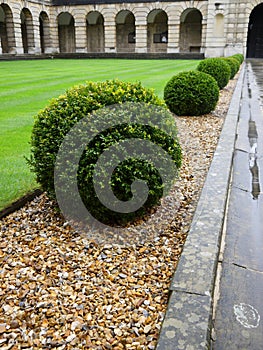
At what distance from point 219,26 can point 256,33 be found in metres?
6.94

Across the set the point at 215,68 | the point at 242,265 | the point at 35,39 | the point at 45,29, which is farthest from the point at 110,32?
the point at 242,265

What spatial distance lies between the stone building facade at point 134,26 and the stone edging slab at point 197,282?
32206mm

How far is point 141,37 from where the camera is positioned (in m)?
38.8

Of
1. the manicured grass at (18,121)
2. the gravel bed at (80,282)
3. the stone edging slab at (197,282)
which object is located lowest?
the gravel bed at (80,282)

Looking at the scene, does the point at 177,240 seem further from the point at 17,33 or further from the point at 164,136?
the point at 17,33

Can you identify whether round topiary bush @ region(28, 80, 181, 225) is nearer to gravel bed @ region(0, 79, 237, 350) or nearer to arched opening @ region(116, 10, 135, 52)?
gravel bed @ region(0, 79, 237, 350)

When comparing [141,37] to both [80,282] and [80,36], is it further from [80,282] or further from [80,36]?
[80,282]

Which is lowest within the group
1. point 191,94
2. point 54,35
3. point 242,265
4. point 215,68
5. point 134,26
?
point 242,265

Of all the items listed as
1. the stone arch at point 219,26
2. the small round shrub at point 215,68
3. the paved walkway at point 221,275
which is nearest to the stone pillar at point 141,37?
the stone arch at point 219,26

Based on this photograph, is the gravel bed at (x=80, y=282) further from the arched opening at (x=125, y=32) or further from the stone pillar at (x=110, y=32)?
the arched opening at (x=125, y=32)

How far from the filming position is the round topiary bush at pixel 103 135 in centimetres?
335

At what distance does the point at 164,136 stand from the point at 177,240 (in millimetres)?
996

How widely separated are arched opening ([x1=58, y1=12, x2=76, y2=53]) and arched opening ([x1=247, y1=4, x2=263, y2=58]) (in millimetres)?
19592

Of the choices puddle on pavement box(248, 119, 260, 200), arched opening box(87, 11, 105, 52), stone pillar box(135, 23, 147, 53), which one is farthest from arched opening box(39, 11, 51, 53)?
puddle on pavement box(248, 119, 260, 200)
